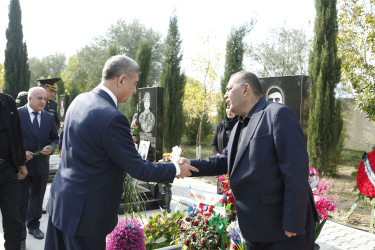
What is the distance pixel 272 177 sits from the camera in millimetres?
2039

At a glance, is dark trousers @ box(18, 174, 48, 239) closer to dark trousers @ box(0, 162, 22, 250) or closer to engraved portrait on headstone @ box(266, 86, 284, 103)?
dark trousers @ box(0, 162, 22, 250)

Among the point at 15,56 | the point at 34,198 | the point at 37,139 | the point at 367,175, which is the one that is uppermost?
the point at 15,56

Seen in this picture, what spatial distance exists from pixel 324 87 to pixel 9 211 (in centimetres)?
940

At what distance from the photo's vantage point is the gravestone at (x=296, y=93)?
15.2 ft

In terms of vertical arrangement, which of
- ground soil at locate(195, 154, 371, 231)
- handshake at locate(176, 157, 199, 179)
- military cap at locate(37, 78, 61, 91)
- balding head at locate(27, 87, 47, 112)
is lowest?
ground soil at locate(195, 154, 371, 231)

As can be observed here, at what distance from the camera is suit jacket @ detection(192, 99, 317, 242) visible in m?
1.93

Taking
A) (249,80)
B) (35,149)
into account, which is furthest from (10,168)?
(249,80)

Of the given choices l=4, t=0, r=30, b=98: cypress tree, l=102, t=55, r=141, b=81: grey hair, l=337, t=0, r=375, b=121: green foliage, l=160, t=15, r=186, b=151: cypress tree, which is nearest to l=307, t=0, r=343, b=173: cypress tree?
l=337, t=0, r=375, b=121: green foliage

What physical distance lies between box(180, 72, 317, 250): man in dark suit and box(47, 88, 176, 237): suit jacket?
32.0 inches

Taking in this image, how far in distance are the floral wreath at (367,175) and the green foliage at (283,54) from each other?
630 inches

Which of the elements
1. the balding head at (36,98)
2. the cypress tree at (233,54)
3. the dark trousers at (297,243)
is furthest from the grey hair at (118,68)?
the cypress tree at (233,54)

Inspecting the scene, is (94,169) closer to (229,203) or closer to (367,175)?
(229,203)

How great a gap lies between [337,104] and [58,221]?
32.4ft

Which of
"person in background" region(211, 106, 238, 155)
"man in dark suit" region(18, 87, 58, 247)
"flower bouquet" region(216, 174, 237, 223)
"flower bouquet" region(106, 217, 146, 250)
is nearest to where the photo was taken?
"flower bouquet" region(106, 217, 146, 250)
